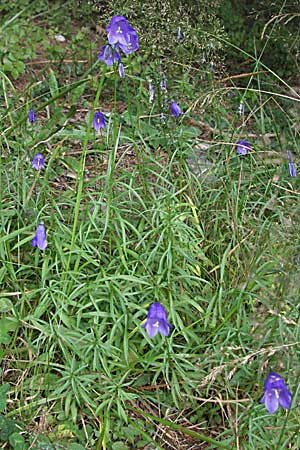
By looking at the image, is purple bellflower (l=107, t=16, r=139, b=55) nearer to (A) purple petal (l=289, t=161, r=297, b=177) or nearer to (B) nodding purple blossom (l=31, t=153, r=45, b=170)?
(B) nodding purple blossom (l=31, t=153, r=45, b=170)

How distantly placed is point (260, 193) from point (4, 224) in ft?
3.99

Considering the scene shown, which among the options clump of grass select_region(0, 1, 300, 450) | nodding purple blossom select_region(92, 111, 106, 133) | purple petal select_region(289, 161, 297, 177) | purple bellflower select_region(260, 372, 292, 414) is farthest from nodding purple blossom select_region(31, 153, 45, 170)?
purple bellflower select_region(260, 372, 292, 414)

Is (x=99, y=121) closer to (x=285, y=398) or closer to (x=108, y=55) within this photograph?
(x=108, y=55)

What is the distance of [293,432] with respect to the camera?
2584mm

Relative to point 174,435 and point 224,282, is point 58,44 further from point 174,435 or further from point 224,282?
point 174,435

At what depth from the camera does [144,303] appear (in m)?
2.85

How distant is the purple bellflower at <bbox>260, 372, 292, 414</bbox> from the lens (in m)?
2.21

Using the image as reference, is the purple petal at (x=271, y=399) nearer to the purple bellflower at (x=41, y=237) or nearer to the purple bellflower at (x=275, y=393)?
the purple bellflower at (x=275, y=393)

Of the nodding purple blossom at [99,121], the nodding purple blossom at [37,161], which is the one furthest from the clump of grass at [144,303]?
the nodding purple blossom at [99,121]

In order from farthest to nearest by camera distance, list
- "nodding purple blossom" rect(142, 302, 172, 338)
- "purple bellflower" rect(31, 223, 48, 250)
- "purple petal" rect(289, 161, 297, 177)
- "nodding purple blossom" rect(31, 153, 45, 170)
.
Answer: "purple petal" rect(289, 161, 297, 177)
"nodding purple blossom" rect(31, 153, 45, 170)
"purple bellflower" rect(31, 223, 48, 250)
"nodding purple blossom" rect(142, 302, 172, 338)

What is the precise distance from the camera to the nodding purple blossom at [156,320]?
8.03 ft

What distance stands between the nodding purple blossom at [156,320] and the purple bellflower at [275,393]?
0.43 metres

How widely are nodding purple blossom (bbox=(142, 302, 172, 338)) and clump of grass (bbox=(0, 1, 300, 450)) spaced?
0.68ft

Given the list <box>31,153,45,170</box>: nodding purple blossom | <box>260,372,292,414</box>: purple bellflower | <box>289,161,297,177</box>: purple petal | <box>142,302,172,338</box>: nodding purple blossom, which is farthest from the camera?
<box>289,161,297,177</box>: purple petal
